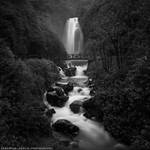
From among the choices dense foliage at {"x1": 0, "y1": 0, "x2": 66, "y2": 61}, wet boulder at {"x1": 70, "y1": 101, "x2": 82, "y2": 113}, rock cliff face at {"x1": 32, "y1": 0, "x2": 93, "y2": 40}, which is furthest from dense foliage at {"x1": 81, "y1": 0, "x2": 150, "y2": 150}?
rock cliff face at {"x1": 32, "y1": 0, "x2": 93, "y2": 40}

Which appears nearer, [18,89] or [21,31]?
[18,89]

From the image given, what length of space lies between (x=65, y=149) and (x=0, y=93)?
12.6 feet

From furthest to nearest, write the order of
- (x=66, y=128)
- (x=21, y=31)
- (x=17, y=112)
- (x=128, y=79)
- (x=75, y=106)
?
(x=21, y=31), (x=75, y=106), (x=128, y=79), (x=66, y=128), (x=17, y=112)

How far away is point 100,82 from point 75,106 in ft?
8.96

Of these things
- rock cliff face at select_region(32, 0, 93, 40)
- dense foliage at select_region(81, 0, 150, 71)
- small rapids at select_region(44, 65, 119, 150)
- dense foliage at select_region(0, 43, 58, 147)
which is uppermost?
rock cliff face at select_region(32, 0, 93, 40)

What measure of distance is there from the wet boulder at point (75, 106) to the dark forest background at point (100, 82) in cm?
102

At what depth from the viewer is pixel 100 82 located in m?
13.8

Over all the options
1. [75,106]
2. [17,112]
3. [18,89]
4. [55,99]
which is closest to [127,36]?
[75,106]

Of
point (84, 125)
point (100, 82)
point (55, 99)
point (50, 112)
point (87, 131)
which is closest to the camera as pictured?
point (87, 131)

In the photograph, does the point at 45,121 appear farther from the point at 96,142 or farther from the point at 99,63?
the point at 99,63

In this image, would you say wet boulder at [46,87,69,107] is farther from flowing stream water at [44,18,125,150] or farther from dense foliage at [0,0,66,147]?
dense foliage at [0,0,66,147]

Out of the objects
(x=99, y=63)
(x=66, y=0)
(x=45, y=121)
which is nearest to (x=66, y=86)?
(x=99, y=63)

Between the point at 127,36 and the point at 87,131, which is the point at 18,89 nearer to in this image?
the point at 87,131

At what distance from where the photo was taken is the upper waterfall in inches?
1466
